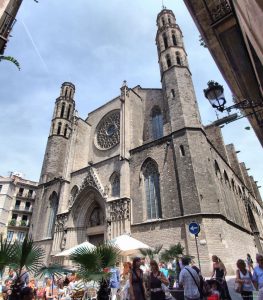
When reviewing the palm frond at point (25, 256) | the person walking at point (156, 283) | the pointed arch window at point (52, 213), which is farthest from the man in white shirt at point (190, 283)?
the pointed arch window at point (52, 213)

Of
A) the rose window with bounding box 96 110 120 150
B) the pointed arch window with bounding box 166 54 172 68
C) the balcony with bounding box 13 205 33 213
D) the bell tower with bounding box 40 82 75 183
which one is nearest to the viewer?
the pointed arch window with bounding box 166 54 172 68

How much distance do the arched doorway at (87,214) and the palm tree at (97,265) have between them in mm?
13166

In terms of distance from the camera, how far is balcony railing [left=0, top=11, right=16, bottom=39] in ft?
22.9

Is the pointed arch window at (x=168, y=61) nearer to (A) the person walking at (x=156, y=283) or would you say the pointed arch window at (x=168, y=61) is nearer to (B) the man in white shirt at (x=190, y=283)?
(B) the man in white shirt at (x=190, y=283)

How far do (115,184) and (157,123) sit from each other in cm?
650

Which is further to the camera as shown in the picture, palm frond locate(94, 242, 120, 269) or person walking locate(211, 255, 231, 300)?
person walking locate(211, 255, 231, 300)

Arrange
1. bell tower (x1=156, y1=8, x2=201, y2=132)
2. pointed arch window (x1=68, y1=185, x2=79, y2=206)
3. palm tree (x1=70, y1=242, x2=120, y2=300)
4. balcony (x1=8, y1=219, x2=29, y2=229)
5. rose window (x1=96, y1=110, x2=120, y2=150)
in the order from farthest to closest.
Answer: balcony (x1=8, y1=219, x2=29, y2=229)
rose window (x1=96, y1=110, x2=120, y2=150)
pointed arch window (x1=68, y1=185, x2=79, y2=206)
bell tower (x1=156, y1=8, x2=201, y2=132)
palm tree (x1=70, y1=242, x2=120, y2=300)

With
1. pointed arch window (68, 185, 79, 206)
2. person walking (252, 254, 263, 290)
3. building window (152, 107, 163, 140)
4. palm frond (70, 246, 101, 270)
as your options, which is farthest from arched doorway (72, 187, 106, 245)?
person walking (252, 254, 263, 290)

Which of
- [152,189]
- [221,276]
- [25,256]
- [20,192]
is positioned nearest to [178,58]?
[152,189]

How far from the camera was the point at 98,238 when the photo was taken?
18016 millimetres

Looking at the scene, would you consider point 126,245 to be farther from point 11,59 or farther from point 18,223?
point 18,223

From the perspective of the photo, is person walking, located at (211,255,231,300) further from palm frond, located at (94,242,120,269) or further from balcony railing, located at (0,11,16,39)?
balcony railing, located at (0,11,16,39)

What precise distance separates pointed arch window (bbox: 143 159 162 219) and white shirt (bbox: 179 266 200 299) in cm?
1078

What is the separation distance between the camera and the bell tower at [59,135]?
2544 centimetres
